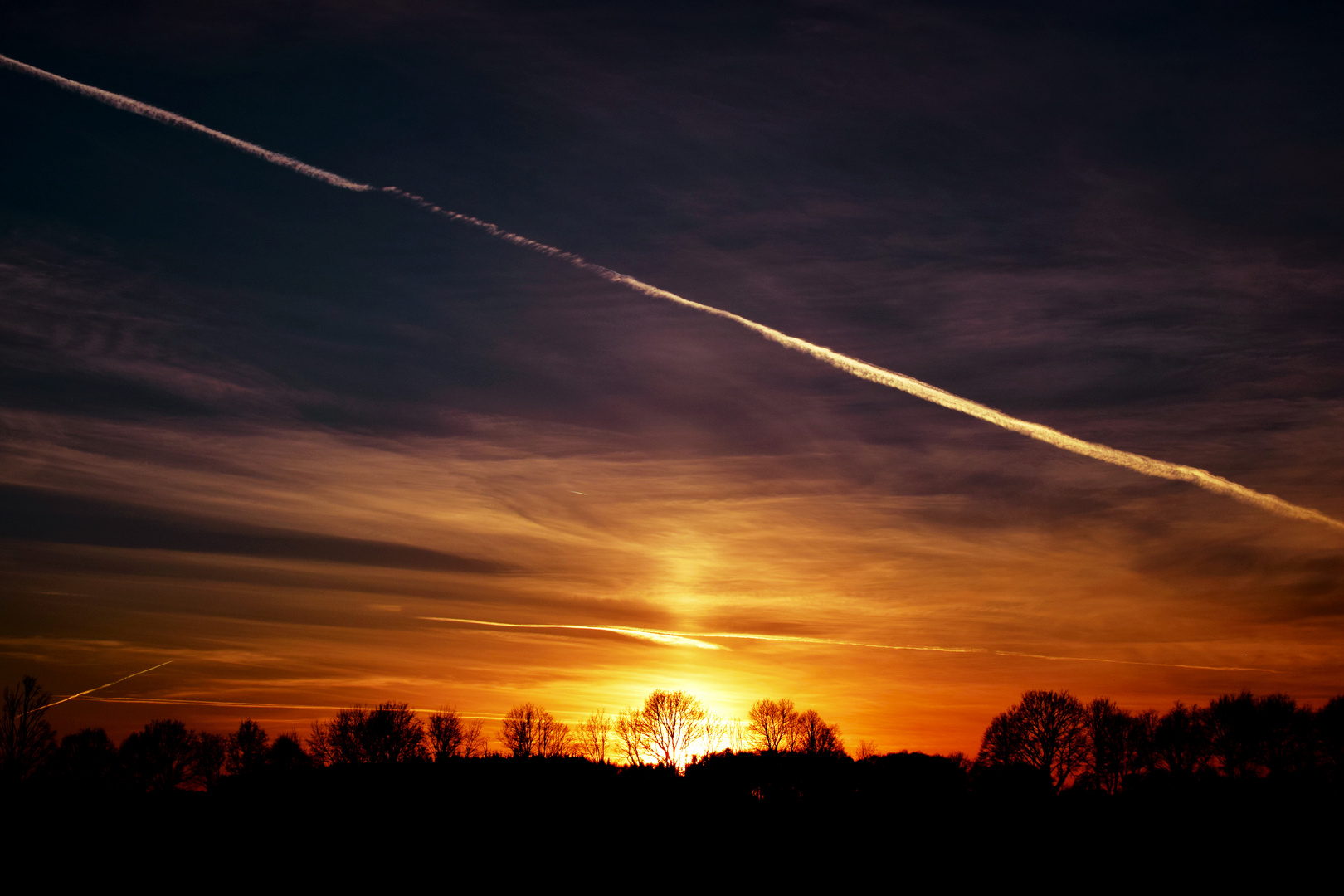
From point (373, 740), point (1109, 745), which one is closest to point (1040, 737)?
point (1109, 745)

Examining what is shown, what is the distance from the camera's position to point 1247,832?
92625 mm

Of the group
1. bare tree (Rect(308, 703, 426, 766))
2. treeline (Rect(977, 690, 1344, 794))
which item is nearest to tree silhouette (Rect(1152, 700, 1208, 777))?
treeline (Rect(977, 690, 1344, 794))

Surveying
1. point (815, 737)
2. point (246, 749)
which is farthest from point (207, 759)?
point (815, 737)

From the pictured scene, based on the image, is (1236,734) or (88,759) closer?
(1236,734)

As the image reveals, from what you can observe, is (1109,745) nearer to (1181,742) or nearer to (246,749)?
(1181,742)

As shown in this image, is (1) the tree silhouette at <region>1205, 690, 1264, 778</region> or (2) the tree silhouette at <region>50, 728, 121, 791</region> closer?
(1) the tree silhouette at <region>1205, 690, 1264, 778</region>

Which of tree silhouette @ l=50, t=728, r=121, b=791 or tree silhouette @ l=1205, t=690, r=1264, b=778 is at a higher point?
tree silhouette @ l=1205, t=690, r=1264, b=778

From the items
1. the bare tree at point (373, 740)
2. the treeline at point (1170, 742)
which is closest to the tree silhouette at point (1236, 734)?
the treeline at point (1170, 742)

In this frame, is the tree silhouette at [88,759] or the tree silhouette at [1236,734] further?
the tree silhouette at [88,759]

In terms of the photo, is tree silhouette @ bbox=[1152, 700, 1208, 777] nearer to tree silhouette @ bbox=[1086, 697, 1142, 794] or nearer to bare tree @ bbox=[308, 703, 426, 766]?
tree silhouette @ bbox=[1086, 697, 1142, 794]

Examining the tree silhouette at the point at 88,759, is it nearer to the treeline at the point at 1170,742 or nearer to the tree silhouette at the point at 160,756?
the tree silhouette at the point at 160,756

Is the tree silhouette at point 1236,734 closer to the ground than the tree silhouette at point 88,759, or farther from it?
farther from it

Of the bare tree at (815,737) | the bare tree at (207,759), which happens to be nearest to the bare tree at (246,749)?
the bare tree at (207,759)

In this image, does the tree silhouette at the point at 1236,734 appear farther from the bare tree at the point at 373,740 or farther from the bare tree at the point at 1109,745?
the bare tree at the point at 373,740
